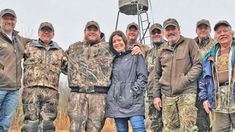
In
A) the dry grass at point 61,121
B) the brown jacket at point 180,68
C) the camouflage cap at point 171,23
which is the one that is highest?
the camouflage cap at point 171,23

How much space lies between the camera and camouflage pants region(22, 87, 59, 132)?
669cm

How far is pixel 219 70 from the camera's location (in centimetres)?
588

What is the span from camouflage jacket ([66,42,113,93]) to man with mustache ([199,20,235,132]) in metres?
1.54

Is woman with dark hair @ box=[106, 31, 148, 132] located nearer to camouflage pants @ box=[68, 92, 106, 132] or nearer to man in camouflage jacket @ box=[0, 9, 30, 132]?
camouflage pants @ box=[68, 92, 106, 132]

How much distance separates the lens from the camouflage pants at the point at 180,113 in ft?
A: 20.1

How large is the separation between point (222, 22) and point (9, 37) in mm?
3533

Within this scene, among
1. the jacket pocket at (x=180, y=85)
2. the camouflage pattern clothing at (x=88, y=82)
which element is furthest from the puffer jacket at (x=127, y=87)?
the jacket pocket at (x=180, y=85)

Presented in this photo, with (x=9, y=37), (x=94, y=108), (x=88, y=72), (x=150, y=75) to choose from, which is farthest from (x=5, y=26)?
(x=150, y=75)

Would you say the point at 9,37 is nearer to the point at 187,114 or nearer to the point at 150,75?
the point at 150,75

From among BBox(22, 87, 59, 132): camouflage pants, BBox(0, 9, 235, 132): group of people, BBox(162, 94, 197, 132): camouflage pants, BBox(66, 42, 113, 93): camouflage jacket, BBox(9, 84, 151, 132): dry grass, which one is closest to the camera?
BBox(0, 9, 235, 132): group of people

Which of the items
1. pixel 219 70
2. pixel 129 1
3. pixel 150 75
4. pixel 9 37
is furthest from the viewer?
pixel 129 1

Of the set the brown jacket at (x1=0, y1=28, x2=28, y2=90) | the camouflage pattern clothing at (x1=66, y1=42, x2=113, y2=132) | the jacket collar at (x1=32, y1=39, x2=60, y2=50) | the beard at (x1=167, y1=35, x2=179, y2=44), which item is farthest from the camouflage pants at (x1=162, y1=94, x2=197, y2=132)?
the brown jacket at (x1=0, y1=28, x2=28, y2=90)

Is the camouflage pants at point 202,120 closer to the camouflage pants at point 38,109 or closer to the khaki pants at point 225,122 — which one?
the khaki pants at point 225,122

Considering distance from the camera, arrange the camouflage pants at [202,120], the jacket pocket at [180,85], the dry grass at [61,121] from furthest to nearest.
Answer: the dry grass at [61,121] → the camouflage pants at [202,120] → the jacket pocket at [180,85]
